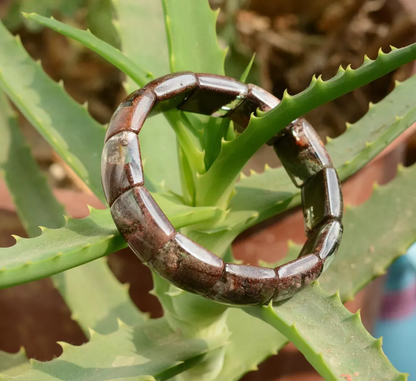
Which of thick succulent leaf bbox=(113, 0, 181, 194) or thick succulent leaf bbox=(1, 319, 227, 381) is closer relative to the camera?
thick succulent leaf bbox=(1, 319, 227, 381)

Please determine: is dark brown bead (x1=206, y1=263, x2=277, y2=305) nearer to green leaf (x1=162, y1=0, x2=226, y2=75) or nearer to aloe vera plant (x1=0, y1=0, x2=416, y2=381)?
aloe vera plant (x1=0, y1=0, x2=416, y2=381)

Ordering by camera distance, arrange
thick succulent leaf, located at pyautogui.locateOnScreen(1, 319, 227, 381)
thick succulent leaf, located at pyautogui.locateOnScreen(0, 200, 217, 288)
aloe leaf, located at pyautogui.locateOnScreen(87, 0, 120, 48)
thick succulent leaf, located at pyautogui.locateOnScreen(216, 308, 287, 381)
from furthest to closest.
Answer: aloe leaf, located at pyautogui.locateOnScreen(87, 0, 120, 48) < thick succulent leaf, located at pyautogui.locateOnScreen(216, 308, 287, 381) < thick succulent leaf, located at pyautogui.locateOnScreen(1, 319, 227, 381) < thick succulent leaf, located at pyautogui.locateOnScreen(0, 200, 217, 288)

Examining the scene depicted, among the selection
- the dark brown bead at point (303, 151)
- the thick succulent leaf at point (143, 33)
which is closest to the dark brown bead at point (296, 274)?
the dark brown bead at point (303, 151)

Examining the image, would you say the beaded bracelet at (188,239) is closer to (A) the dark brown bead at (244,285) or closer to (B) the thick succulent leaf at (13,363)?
(A) the dark brown bead at (244,285)

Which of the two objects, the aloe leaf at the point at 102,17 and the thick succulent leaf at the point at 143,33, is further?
the aloe leaf at the point at 102,17

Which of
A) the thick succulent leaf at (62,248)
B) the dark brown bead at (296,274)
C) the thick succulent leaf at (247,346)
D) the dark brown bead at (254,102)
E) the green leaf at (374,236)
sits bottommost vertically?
the thick succulent leaf at (247,346)

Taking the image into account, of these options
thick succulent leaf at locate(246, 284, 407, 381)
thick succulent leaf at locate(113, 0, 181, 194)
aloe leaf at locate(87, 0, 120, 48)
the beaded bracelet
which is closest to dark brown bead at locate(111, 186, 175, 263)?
the beaded bracelet

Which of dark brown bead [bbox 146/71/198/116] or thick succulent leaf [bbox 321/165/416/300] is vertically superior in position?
dark brown bead [bbox 146/71/198/116]

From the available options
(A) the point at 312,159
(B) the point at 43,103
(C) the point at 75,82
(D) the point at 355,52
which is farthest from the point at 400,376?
(C) the point at 75,82
